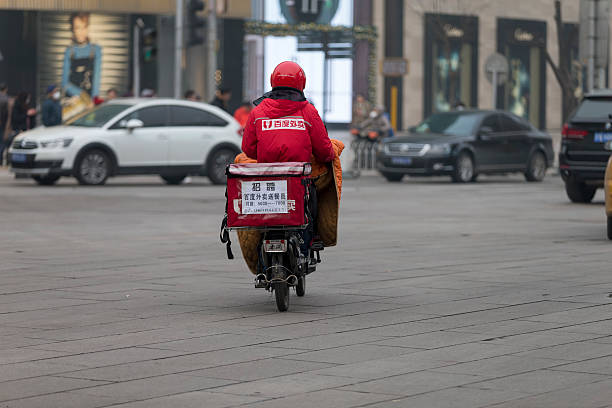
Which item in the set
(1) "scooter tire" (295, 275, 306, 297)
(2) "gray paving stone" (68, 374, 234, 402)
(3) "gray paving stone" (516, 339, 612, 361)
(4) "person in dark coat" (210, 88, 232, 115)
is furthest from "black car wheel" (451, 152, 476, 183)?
(2) "gray paving stone" (68, 374, 234, 402)

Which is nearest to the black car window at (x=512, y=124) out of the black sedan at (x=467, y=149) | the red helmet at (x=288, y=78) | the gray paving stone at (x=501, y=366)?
the black sedan at (x=467, y=149)

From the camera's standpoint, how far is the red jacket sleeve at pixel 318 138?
30.6ft

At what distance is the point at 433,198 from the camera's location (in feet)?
75.7

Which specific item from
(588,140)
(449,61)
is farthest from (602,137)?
(449,61)

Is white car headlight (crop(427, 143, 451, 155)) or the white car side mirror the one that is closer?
the white car side mirror

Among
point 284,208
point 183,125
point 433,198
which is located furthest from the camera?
point 183,125

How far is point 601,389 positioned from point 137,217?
1221 centimetres

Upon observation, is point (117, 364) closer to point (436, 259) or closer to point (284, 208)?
point (284, 208)

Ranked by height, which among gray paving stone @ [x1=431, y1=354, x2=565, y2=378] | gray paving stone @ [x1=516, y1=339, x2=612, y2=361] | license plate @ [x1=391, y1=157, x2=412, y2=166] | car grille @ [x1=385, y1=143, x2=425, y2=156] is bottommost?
license plate @ [x1=391, y1=157, x2=412, y2=166]

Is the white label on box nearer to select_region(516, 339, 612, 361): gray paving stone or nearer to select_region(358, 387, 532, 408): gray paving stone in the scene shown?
select_region(516, 339, 612, 361): gray paving stone

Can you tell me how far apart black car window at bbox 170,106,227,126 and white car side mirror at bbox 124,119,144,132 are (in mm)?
864

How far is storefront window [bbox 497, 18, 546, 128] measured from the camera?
53.4 meters

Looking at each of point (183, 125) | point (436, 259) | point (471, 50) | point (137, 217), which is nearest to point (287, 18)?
point (471, 50)

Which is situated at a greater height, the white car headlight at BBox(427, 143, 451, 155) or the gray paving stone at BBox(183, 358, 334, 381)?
the gray paving stone at BBox(183, 358, 334, 381)
